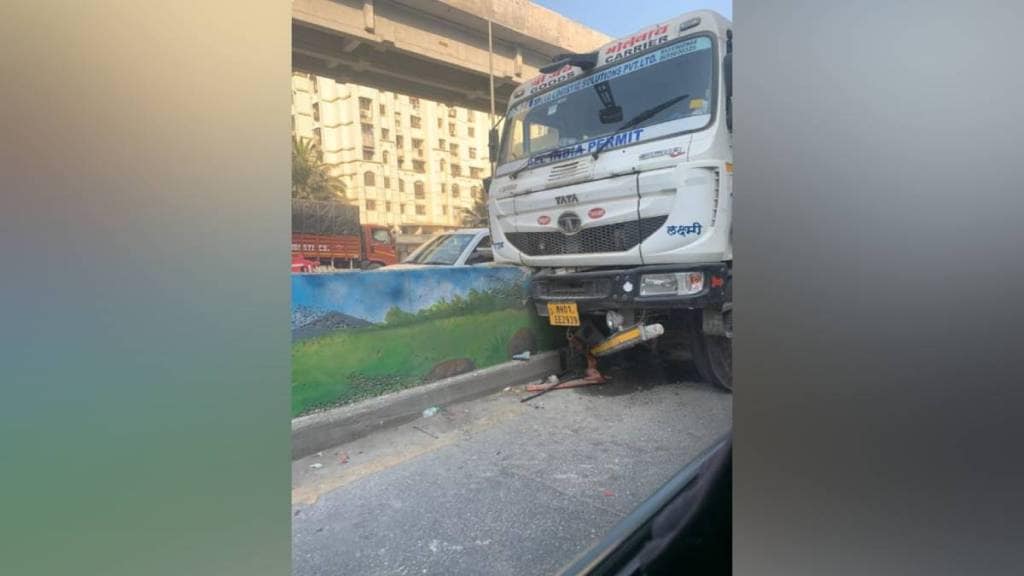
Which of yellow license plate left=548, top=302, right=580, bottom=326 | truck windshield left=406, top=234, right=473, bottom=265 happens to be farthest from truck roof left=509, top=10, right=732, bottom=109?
truck windshield left=406, top=234, right=473, bottom=265

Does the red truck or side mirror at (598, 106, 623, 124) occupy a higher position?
side mirror at (598, 106, 623, 124)

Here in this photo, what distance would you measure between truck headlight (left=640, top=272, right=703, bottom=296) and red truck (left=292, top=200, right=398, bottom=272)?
122 inches

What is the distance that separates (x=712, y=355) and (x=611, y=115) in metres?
2.14

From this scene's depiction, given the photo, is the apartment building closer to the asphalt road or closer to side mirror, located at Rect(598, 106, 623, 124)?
side mirror, located at Rect(598, 106, 623, 124)

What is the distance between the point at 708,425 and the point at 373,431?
89.5 inches

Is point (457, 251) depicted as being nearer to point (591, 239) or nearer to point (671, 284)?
point (591, 239)

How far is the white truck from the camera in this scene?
10.7 ft

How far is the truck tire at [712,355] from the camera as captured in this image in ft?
13.0

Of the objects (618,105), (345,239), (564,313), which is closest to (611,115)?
(618,105)

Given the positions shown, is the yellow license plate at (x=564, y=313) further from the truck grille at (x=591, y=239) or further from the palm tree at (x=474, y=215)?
the palm tree at (x=474, y=215)

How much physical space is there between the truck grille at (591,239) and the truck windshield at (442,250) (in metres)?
1.36

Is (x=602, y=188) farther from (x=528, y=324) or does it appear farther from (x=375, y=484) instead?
(x=375, y=484)

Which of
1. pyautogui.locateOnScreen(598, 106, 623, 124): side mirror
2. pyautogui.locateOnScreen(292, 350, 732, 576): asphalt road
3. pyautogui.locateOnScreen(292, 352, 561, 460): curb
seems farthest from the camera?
pyautogui.locateOnScreen(598, 106, 623, 124): side mirror
